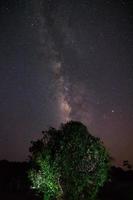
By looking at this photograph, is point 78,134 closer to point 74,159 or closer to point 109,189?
point 74,159

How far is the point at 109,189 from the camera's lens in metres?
84.7

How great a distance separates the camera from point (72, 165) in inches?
1752

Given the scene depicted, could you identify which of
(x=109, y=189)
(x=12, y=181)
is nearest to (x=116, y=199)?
(x=109, y=189)

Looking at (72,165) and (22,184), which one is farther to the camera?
(22,184)

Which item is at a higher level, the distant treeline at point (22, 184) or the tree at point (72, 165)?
the distant treeline at point (22, 184)

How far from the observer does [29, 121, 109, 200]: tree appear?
146 ft

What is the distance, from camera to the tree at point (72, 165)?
44.5m

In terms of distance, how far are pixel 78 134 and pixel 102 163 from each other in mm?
4395

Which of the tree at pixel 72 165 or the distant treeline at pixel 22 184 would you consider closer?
the tree at pixel 72 165

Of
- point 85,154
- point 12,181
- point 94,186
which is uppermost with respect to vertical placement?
point 12,181

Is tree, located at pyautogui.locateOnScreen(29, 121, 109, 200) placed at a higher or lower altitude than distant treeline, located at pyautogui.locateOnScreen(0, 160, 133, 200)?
lower

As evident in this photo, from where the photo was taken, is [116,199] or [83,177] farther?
[116,199]

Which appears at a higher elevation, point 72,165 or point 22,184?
point 22,184

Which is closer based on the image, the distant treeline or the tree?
the tree
